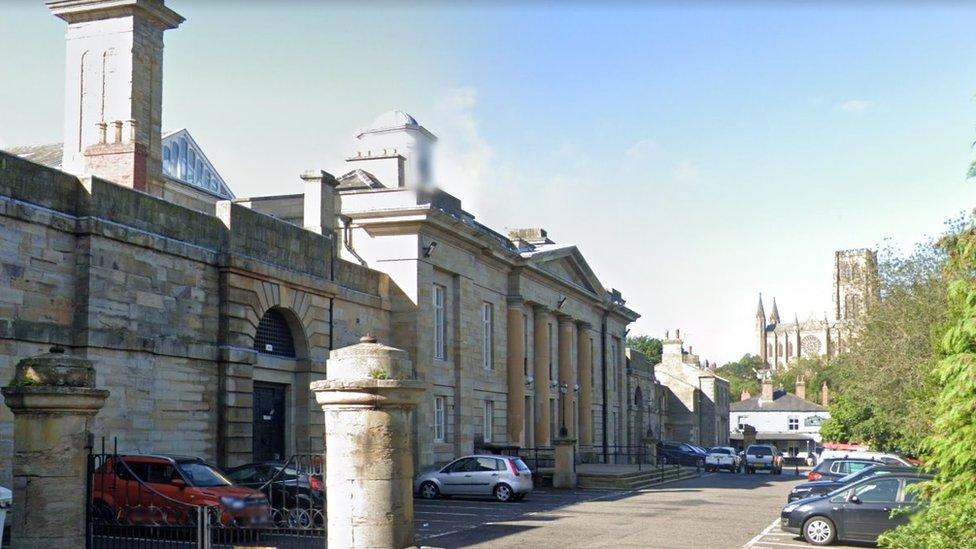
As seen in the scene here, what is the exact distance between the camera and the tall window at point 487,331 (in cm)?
3992

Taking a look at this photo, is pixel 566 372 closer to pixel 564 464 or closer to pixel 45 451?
pixel 564 464

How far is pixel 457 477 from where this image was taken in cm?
3083

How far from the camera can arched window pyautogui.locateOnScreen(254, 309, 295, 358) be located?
1078 inches

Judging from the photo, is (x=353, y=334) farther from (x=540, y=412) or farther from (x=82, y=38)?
(x=540, y=412)

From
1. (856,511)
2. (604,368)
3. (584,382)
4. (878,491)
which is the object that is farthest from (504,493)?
(604,368)

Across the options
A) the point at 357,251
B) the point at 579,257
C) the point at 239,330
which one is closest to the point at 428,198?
the point at 357,251

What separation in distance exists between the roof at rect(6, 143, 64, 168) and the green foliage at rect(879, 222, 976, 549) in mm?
30462

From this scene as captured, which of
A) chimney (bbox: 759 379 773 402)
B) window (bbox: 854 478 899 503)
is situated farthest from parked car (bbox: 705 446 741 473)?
chimney (bbox: 759 379 773 402)

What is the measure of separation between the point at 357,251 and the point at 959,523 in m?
24.1

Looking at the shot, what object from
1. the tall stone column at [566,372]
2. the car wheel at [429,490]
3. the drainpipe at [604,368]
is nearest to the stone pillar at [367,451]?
the car wheel at [429,490]

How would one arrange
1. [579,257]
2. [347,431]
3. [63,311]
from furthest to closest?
1. [579,257]
2. [63,311]
3. [347,431]

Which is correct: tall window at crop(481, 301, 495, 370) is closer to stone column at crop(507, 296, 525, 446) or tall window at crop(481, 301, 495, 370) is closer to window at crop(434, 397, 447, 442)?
stone column at crop(507, 296, 525, 446)

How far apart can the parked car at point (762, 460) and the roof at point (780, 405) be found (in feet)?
153

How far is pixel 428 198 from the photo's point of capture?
112 ft
